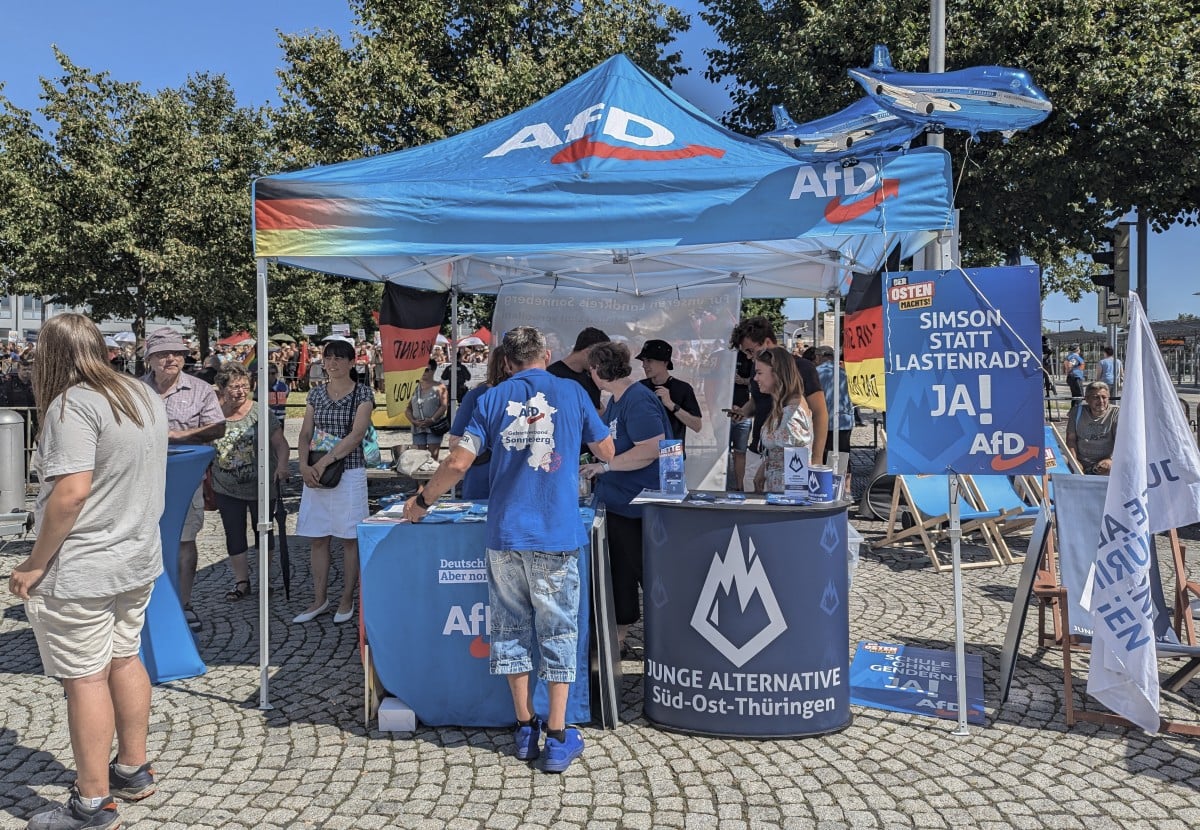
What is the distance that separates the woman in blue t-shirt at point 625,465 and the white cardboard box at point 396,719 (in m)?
1.07

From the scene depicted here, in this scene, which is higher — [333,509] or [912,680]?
[333,509]

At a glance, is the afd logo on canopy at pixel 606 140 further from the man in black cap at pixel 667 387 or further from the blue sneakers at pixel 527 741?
the blue sneakers at pixel 527 741

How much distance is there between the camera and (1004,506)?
23.5 ft

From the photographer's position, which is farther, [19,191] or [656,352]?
[19,191]

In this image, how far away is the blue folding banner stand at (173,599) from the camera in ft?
13.5

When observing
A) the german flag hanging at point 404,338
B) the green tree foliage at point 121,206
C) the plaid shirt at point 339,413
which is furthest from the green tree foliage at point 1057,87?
the green tree foliage at point 121,206

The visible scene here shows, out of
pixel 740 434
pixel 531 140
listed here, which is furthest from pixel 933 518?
pixel 531 140

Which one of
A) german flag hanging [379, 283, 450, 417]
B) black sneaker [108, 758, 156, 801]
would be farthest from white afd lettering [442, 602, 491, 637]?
german flag hanging [379, 283, 450, 417]

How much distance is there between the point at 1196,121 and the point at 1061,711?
952 cm

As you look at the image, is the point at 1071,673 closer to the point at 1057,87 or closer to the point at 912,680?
the point at 912,680

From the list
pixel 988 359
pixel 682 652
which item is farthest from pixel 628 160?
pixel 682 652

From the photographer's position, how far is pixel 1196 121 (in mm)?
10422

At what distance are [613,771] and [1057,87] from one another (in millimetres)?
10826

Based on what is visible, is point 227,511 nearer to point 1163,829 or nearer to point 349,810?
point 349,810
